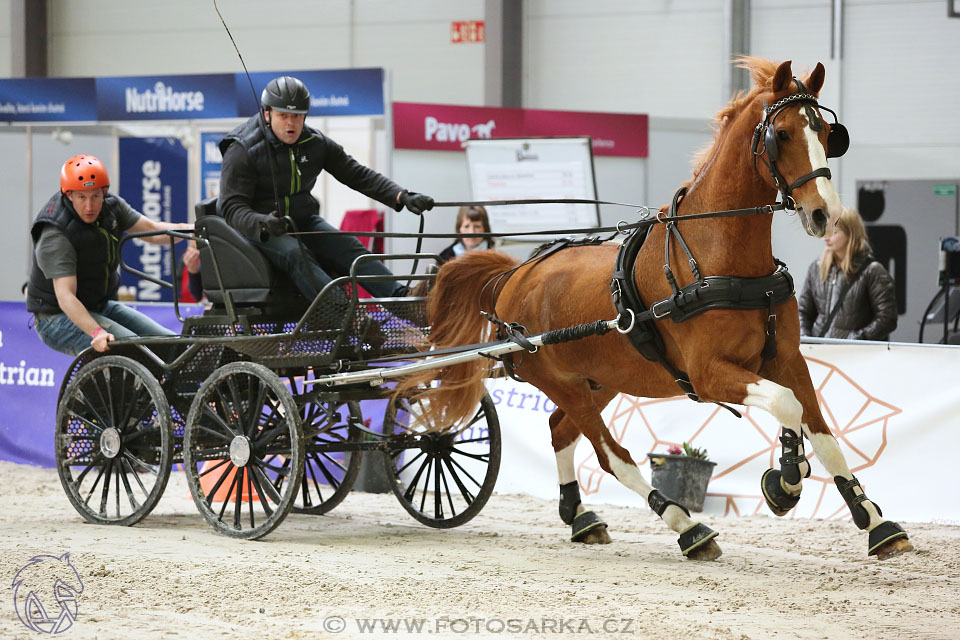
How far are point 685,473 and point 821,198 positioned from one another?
8.80 feet

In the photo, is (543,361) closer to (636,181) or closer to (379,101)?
(379,101)

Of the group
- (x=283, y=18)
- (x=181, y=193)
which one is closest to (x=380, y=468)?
(x=181, y=193)

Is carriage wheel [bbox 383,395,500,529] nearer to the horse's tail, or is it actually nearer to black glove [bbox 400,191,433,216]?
the horse's tail

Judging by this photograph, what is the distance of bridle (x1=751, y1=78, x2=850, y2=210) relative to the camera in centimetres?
418

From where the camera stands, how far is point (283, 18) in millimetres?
16859

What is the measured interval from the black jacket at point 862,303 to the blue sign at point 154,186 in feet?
24.2

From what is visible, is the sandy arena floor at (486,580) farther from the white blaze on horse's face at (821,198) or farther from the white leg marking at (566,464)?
the white blaze on horse's face at (821,198)

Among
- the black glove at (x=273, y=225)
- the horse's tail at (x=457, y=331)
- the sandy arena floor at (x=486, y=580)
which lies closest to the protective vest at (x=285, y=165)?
the black glove at (x=273, y=225)

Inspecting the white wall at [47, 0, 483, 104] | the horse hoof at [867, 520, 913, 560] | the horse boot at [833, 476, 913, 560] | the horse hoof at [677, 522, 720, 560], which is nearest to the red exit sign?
the white wall at [47, 0, 483, 104]

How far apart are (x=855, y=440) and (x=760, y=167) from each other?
235 cm

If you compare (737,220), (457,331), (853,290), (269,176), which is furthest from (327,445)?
(853,290)

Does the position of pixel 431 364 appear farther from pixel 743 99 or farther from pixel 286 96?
pixel 743 99

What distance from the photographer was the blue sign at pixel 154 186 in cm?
1245

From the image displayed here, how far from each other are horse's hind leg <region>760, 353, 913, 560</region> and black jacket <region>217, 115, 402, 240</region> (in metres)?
2.28
